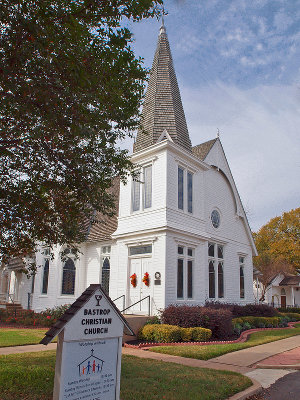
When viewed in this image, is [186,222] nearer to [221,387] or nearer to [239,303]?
[239,303]

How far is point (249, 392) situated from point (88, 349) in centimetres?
371

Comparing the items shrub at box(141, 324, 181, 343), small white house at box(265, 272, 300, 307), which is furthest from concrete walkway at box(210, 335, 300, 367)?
small white house at box(265, 272, 300, 307)

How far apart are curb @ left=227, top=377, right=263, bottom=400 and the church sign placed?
2.68 metres

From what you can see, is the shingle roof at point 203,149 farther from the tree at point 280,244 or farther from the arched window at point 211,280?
the tree at point 280,244

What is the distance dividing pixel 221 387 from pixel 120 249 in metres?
11.0

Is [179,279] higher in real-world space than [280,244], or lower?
lower

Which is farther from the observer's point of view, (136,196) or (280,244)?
(280,244)

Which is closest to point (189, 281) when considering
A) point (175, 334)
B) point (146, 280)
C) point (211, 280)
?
point (146, 280)

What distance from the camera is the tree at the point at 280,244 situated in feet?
141

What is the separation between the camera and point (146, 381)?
274 inches

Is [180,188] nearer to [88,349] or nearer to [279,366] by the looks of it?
[279,366]

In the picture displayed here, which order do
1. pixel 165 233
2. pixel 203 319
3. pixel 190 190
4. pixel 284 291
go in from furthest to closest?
pixel 284 291 < pixel 190 190 < pixel 165 233 < pixel 203 319

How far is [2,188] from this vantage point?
7.85 m

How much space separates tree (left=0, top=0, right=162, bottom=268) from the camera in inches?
232
